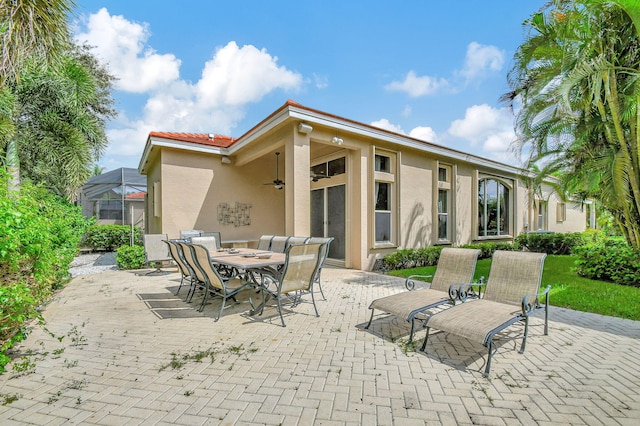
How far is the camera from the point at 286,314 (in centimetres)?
490

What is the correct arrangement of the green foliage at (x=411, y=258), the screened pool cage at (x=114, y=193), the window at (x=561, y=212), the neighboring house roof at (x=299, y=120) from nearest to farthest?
the neighboring house roof at (x=299, y=120) → the green foliage at (x=411, y=258) → the screened pool cage at (x=114, y=193) → the window at (x=561, y=212)

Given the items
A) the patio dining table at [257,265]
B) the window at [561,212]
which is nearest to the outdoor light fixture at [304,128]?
the patio dining table at [257,265]

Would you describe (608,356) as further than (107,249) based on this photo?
No

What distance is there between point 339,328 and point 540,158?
890cm

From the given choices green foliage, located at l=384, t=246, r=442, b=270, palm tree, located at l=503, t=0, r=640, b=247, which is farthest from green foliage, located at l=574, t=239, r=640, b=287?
green foliage, located at l=384, t=246, r=442, b=270

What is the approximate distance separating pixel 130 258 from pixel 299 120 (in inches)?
265

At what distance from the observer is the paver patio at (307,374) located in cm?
233

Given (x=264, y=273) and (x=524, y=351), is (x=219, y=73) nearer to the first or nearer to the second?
(x=264, y=273)

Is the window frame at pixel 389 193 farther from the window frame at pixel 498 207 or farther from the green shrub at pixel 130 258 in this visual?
the green shrub at pixel 130 258

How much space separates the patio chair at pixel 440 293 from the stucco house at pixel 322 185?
3814 mm

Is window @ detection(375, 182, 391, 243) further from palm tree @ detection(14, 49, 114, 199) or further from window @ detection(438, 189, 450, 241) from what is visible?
palm tree @ detection(14, 49, 114, 199)

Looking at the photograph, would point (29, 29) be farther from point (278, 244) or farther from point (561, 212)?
point (561, 212)

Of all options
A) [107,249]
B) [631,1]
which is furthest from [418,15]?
[107,249]

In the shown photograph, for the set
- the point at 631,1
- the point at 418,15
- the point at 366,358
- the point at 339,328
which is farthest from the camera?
the point at 418,15
